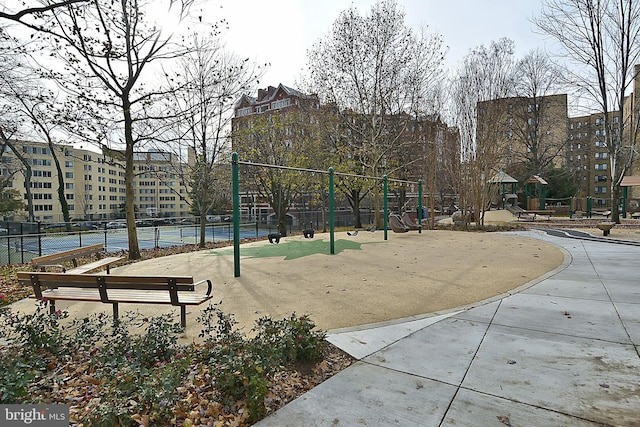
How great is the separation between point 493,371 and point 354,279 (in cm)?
413

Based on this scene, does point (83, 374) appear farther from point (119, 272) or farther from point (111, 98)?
point (111, 98)

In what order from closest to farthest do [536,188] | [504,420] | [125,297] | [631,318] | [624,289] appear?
[504,420], [631,318], [125,297], [624,289], [536,188]

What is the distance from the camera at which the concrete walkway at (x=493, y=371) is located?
250 centimetres

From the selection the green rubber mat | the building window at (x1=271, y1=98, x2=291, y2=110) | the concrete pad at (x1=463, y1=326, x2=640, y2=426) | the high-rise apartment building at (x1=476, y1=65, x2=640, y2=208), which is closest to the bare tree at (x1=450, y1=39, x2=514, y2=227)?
the high-rise apartment building at (x1=476, y1=65, x2=640, y2=208)

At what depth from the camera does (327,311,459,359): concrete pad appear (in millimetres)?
3697

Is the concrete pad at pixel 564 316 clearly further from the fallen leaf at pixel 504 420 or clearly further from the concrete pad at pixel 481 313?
the fallen leaf at pixel 504 420

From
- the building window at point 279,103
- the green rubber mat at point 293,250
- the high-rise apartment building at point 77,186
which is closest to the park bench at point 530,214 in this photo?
the green rubber mat at point 293,250

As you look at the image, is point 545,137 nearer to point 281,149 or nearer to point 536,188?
point 536,188

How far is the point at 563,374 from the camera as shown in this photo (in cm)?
304

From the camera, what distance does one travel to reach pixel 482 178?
1791 centimetres

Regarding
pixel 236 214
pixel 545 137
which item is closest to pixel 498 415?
pixel 236 214

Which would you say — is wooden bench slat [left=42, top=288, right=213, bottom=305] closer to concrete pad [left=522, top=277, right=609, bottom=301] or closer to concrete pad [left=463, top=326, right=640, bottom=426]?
concrete pad [left=463, top=326, right=640, bottom=426]

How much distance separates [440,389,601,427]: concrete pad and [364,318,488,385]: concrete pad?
321mm

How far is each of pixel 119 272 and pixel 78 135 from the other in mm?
6229
